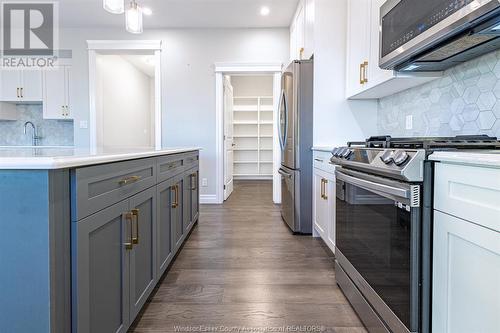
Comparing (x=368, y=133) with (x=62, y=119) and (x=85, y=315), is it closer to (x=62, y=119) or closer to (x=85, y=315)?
(x=85, y=315)

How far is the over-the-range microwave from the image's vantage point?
131 cm

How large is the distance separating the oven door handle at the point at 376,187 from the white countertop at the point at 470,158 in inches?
6.2

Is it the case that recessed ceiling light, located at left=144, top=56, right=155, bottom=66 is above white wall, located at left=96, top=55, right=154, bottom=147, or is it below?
above

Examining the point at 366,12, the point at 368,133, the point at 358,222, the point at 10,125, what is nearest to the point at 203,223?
the point at 368,133

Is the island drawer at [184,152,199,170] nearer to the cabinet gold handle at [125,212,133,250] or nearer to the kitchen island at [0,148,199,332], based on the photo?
the kitchen island at [0,148,199,332]

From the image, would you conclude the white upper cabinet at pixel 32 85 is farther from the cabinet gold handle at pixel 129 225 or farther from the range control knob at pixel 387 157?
the range control knob at pixel 387 157

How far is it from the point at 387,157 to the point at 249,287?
1.28m

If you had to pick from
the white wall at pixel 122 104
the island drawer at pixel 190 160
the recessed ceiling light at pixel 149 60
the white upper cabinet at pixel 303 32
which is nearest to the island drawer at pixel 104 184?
the island drawer at pixel 190 160

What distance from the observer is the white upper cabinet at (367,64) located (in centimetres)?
223

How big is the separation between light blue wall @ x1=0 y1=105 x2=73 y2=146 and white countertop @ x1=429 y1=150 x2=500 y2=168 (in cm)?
540

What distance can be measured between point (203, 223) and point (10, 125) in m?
3.75

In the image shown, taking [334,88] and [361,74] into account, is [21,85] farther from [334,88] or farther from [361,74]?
[361,74]

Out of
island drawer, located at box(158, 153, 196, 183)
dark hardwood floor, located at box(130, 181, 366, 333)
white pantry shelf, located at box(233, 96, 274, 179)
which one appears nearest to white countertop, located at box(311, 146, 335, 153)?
dark hardwood floor, located at box(130, 181, 366, 333)

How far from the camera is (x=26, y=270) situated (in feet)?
3.02
